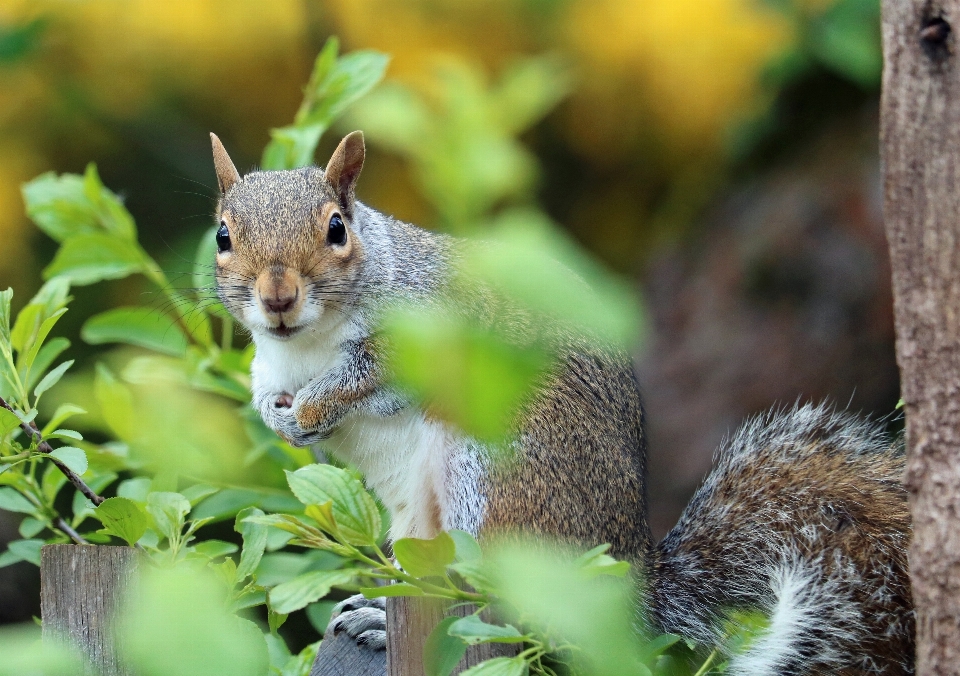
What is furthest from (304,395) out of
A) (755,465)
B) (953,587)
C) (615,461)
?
(953,587)

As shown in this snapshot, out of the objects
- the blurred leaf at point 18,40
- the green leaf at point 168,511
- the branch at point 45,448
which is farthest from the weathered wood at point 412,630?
the blurred leaf at point 18,40

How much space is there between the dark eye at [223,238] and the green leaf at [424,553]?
764 millimetres

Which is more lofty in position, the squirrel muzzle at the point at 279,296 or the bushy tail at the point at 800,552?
the squirrel muzzle at the point at 279,296

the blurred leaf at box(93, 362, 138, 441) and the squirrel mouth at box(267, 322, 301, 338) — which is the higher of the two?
the squirrel mouth at box(267, 322, 301, 338)

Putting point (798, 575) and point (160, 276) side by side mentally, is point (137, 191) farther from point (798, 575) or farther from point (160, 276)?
point (798, 575)

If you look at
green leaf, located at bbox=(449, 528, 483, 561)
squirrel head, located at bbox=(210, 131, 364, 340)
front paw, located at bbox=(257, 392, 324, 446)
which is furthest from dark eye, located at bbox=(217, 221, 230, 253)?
green leaf, located at bbox=(449, 528, 483, 561)

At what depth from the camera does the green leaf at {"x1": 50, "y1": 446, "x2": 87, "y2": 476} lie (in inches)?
42.0

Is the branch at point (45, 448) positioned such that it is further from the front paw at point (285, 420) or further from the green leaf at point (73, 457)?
the front paw at point (285, 420)

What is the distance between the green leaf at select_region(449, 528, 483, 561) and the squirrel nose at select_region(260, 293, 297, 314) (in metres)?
0.52

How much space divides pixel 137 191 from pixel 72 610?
2013 millimetres

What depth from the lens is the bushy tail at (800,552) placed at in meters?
1.21

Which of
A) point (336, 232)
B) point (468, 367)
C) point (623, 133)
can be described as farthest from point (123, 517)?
point (623, 133)

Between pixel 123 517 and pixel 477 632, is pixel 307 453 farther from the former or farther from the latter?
pixel 477 632

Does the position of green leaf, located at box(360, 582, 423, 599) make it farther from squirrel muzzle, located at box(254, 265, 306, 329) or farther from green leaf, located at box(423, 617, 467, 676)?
squirrel muzzle, located at box(254, 265, 306, 329)
